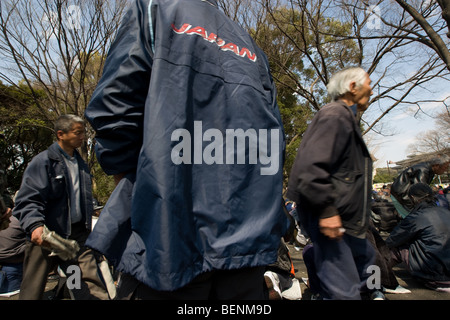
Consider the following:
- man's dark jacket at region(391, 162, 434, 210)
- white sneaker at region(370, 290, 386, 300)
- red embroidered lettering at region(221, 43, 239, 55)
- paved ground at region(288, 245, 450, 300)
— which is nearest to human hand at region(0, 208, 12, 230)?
red embroidered lettering at region(221, 43, 239, 55)

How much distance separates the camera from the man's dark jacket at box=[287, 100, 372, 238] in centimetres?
168

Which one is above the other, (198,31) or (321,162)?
(198,31)

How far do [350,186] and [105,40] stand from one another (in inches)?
331

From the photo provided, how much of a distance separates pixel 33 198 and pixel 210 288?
6.79 ft

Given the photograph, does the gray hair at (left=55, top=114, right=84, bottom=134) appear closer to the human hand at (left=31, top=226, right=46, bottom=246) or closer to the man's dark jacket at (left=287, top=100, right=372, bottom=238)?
the human hand at (left=31, top=226, right=46, bottom=246)

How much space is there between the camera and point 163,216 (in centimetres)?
97

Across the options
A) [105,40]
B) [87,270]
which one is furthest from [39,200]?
[105,40]

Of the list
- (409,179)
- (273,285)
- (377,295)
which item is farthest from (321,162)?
(409,179)

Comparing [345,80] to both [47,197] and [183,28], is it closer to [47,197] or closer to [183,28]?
[183,28]

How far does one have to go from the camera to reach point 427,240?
129 inches

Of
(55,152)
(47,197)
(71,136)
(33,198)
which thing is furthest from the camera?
(71,136)

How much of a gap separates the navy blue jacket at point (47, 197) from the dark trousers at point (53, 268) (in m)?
0.16

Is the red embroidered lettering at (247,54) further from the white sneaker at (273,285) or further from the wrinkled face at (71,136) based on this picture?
the wrinkled face at (71,136)

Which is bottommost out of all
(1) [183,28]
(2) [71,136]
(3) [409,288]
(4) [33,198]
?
(3) [409,288]
